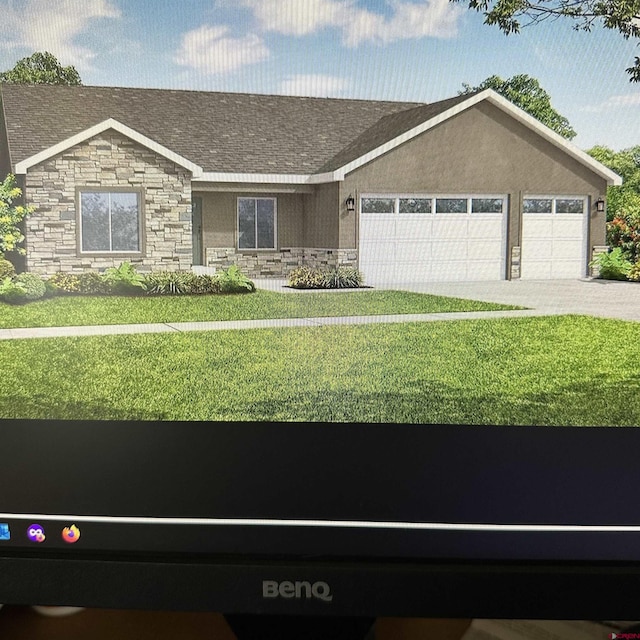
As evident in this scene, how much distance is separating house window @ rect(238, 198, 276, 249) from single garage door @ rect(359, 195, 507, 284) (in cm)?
16

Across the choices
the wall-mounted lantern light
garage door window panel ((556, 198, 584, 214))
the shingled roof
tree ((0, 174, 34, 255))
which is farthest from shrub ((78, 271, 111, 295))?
garage door window panel ((556, 198, 584, 214))

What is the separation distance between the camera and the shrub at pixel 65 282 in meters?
1.39

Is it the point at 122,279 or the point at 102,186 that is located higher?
the point at 102,186

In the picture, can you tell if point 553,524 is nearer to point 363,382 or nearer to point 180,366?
point 363,382

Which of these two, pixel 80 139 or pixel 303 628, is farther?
pixel 303 628

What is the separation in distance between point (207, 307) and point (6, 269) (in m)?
0.35

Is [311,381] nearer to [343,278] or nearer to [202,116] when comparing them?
[343,278]

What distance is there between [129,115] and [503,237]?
68 cm

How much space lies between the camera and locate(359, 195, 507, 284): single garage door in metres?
1.35

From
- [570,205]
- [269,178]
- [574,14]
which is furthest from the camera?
[269,178]

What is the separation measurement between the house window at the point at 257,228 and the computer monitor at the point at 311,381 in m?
0.02

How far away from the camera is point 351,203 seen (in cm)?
150

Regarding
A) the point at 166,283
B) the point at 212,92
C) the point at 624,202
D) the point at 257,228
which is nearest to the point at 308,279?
the point at 257,228

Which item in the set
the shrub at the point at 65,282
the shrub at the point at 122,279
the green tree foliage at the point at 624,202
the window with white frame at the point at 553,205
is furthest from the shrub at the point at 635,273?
the shrub at the point at 65,282
